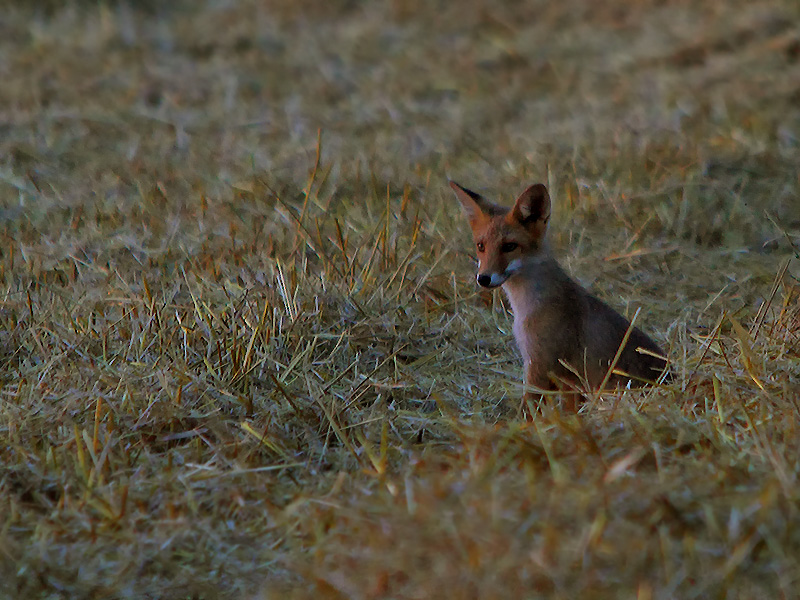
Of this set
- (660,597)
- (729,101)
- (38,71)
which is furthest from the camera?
(38,71)

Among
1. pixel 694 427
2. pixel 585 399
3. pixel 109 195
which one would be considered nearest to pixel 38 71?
pixel 109 195

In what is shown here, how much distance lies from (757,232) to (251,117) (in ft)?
13.9

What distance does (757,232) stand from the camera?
5.77 metres

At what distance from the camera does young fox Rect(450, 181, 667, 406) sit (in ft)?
14.0

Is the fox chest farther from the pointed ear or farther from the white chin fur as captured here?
the pointed ear

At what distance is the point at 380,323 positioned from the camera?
459cm

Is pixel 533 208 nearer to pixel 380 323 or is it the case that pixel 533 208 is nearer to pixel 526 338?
pixel 526 338

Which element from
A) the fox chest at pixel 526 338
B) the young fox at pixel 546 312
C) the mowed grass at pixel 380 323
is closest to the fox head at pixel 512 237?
the young fox at pixel 546 312

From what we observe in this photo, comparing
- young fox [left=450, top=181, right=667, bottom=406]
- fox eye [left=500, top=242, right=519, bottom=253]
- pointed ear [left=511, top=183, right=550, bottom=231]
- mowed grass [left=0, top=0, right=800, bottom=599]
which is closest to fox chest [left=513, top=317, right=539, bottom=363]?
young fox [left=450, top=181, right=667, bottom=406]

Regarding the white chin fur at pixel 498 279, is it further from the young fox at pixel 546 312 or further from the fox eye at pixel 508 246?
the fox eye at pixel 508 246

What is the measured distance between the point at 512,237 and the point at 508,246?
45mm

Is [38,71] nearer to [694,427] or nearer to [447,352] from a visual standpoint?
[447,352]

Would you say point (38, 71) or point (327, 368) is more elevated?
point (38, 71)

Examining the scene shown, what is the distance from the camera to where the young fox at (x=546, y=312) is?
4.27m
